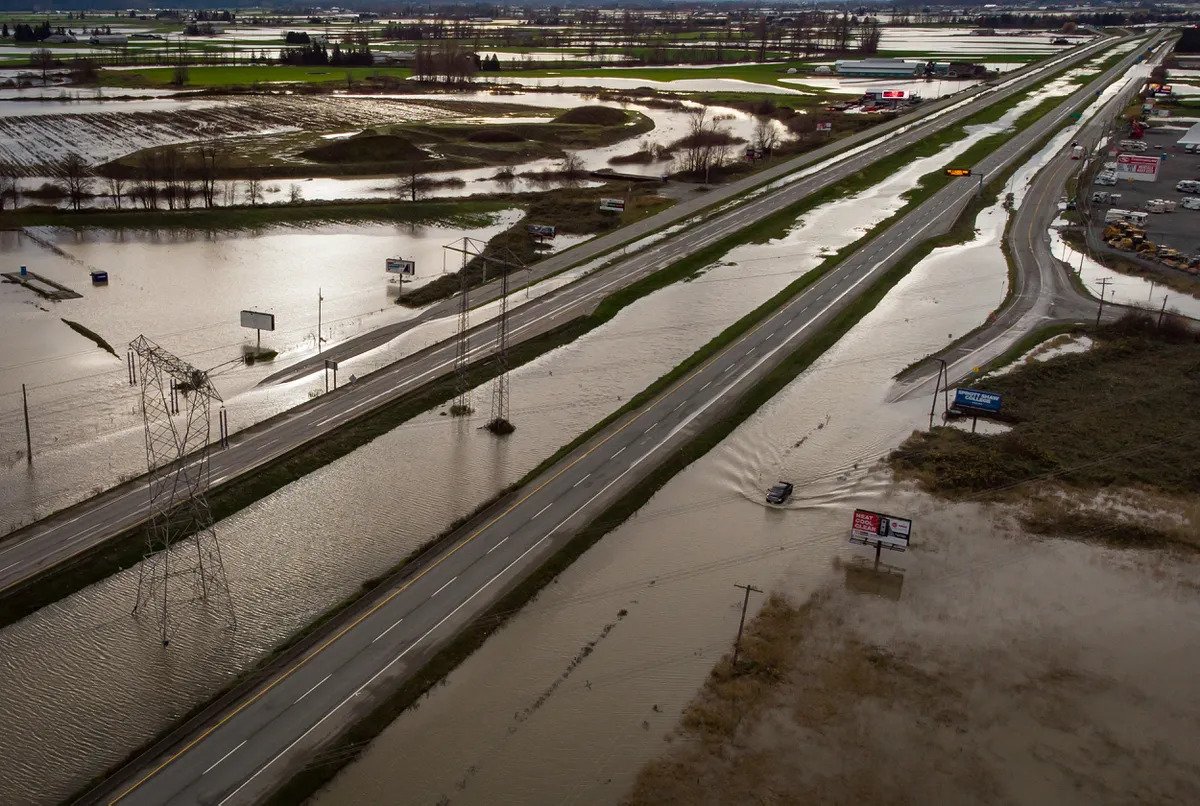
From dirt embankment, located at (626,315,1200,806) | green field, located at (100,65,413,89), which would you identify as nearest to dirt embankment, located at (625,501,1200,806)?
dirt embankment, located at (626,315,1200,806)

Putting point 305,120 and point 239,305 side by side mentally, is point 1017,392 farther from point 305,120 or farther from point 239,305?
point 305,120

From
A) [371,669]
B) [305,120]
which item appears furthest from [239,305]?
[305,120]

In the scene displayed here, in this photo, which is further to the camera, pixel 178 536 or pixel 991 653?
pixel 178 536

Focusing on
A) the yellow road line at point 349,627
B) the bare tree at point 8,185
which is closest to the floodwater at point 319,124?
the bare tree at point 8,185

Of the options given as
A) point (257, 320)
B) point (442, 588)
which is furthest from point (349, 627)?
point (257, 320)

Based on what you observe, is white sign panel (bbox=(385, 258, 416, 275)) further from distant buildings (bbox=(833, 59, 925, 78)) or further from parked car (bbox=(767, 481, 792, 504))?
distant buildings (bbox=(833, 59, 925, 78))

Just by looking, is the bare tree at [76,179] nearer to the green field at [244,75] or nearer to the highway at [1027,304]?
the highway at [1027,304]

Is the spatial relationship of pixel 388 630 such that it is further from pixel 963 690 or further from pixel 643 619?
pixel 963 690
